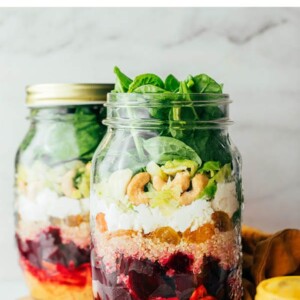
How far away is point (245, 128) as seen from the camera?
108cm

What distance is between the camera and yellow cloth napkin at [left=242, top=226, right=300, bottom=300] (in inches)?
32.0

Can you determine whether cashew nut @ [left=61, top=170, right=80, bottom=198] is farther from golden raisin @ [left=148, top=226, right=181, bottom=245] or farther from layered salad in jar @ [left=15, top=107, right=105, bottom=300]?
golden raisin @ [left=148, top=226, right=181, bottom=245]

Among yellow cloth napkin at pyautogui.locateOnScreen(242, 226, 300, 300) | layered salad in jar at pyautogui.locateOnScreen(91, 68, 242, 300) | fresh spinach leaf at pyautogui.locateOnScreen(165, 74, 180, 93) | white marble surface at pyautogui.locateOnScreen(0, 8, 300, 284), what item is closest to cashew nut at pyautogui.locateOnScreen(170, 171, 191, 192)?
layered salad in jar at pyautogui.locateOnScreen(91, 68, 242, 300)

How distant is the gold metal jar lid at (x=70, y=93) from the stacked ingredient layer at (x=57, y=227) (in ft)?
0.28

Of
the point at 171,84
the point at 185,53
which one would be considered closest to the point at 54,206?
the point at 171,84

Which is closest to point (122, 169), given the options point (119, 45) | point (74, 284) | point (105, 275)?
point (105, 275)

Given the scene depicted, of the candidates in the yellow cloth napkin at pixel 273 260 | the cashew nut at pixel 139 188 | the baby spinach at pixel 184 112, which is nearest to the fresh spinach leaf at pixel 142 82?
the baby spinach at pixel 184 112

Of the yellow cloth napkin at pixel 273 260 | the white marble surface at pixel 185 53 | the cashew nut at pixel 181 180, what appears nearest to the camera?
the cashew nut at pixel 181 180

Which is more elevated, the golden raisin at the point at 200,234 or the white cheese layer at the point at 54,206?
the white cheese layer at the point at 54,206

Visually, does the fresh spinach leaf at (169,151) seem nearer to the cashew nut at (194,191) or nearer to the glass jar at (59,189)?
the cashew nut at (194,191)

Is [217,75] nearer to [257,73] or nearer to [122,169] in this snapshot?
[257,73]

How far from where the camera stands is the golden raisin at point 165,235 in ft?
2.23

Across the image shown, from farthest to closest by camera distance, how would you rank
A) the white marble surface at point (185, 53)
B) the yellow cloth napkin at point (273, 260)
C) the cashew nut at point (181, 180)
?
1. the white marble surface at point (185, 53)
2. the yellow cloth napkin at point (273, 260)
3. the cashew nut at point (181, 180)

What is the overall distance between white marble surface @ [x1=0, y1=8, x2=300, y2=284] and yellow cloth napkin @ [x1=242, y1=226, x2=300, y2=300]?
275 millimetres
